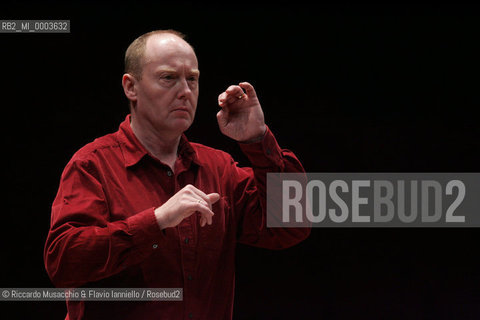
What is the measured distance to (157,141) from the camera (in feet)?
5.64

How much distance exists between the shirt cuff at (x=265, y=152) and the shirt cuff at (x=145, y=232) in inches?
13.3

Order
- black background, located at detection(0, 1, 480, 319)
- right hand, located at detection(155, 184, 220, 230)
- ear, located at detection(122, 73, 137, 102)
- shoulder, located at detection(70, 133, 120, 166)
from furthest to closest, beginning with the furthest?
1. black background, located at detection(0, 1, 480, 319)
2. ear, located at detection(122, 73, 137, 102)
3. shoulder, located at detection(70, 133, 120, 166)
4. right hand, located at detection(155, 184, 220, 230)

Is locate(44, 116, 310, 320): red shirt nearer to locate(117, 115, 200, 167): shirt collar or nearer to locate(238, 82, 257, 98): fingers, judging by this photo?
locate(117, 115, 200, 167): shirt collar

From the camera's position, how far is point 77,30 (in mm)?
2334

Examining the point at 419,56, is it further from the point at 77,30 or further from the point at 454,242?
the point at 77,30

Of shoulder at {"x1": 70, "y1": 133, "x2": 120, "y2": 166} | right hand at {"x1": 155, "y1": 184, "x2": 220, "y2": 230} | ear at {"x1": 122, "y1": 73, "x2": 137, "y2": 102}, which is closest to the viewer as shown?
right hand at {"x1": 155, "y1": 184, "x2": 220, "y2": 230}

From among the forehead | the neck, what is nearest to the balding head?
the forehead

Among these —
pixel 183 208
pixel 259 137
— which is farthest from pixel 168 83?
pixel 183 208

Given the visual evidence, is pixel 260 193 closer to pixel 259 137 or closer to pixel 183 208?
pixel 259 137

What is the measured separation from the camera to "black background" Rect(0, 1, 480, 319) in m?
2.51

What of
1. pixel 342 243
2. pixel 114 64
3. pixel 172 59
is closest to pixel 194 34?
pixel 114 64

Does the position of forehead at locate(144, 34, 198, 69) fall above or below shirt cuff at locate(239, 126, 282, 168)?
above

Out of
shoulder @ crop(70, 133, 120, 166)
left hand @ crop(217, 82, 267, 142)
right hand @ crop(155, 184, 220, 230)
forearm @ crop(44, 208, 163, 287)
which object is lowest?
forearm @ crop(44, 208, 163, 287)

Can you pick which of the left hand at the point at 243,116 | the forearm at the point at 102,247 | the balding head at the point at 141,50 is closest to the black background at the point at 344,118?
the balding head at the point at 141,50
